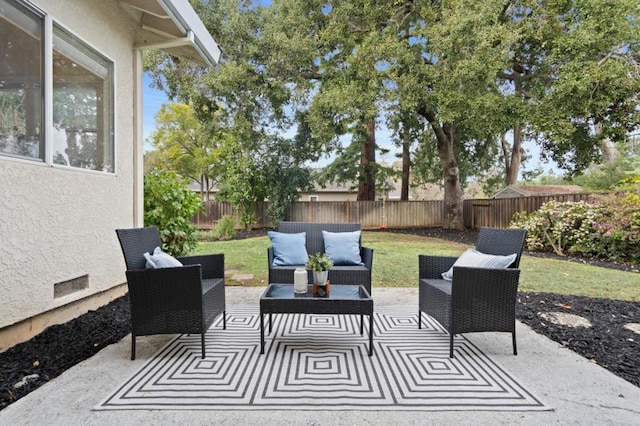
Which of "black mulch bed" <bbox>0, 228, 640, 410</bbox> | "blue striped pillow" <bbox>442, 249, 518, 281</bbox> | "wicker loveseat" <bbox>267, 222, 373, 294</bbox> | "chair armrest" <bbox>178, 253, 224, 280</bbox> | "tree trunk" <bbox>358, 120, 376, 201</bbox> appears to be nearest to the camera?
"black mulch bed" <bbox>0, 228, 640, 410</bbox>

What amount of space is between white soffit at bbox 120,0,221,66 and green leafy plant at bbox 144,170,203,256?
1813 millimetres

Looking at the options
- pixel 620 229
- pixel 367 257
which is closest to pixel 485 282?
pixel 367 257

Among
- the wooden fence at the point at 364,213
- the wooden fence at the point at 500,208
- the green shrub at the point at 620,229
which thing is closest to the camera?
the green shrub at the point at 620,229

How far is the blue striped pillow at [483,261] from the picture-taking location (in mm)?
3197

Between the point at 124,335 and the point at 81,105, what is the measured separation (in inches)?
95.3

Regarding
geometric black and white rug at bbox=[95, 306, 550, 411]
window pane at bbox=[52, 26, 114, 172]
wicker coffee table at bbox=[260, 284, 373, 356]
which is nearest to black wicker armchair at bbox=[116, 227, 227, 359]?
geometric black and white rug at bbox=[95, 306, 550, 411]

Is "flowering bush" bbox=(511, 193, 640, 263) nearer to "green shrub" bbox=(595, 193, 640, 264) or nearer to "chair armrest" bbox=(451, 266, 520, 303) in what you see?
"green shrub" bbox=(595, 193, 640, 264)

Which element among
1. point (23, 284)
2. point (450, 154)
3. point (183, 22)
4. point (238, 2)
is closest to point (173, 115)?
point (238, 2)

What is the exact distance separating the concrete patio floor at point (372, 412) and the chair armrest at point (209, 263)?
92 centimetres

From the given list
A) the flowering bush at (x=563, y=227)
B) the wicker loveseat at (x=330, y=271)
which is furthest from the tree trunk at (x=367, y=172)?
the wicker loveseat at (x=330, y=271)

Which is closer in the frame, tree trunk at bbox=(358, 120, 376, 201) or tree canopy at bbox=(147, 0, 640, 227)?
tree canopy at bbox=(147, 0, 640, 227)

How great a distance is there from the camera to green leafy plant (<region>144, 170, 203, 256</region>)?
5312mm

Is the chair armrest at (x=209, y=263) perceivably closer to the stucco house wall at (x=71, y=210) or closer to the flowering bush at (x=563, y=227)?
the stucco house wall at (x=71, y=210)

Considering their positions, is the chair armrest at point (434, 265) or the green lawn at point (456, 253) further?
the green lawn at point (456, 253)
